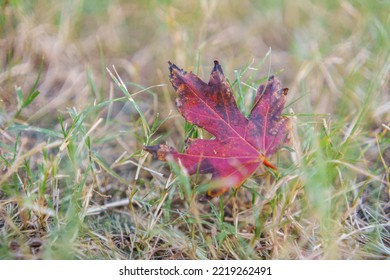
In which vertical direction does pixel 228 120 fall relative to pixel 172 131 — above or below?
above

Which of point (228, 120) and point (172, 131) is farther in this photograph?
point (172, 131)

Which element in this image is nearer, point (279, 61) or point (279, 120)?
point (279, 120)

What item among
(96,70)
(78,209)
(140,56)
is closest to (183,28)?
(140,56)

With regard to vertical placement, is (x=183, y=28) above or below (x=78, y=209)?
above
